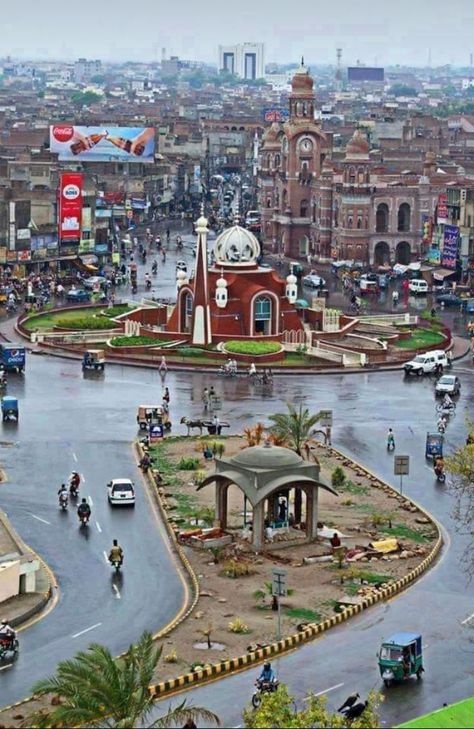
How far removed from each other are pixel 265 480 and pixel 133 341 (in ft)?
115

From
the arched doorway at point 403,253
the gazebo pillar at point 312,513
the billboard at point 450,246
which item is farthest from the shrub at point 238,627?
the arched doorway at point 403,253

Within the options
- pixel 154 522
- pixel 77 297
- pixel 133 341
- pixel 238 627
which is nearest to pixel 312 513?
pixel 154 522

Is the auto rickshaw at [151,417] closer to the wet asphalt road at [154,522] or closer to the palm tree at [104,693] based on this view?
the wet asphalt road at [154,522]

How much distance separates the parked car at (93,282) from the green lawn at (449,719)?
75.0m

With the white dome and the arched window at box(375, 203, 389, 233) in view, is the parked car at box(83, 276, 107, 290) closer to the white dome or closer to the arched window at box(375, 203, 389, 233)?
the white dome

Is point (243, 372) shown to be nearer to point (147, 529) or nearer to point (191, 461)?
point (191, 461)

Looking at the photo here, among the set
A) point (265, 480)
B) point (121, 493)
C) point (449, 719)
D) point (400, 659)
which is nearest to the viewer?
point (449, 719)

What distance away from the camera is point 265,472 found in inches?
1745

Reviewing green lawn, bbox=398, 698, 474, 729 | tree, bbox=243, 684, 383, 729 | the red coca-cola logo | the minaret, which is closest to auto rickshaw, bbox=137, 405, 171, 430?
the minaret

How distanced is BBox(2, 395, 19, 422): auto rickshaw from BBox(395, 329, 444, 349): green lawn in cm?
2427

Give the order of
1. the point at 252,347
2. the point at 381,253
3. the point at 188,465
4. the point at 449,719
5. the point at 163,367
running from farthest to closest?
the point at 381,253, the point at 252,347, the point at 163,367, the point at 188,465, the point at 449,719

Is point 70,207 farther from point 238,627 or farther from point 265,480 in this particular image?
point 238,627

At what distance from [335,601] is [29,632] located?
258 inches

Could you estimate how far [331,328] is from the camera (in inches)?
3344
